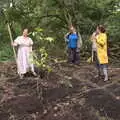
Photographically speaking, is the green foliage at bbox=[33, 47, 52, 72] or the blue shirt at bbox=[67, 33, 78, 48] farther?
the blue shirt at bbox=[67, 33, 78, 48]

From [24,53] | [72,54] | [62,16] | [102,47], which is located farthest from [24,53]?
[62,16]

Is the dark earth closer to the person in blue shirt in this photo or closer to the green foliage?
the green foliage

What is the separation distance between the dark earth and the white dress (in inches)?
10.6

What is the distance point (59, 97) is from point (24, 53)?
2.65 meters

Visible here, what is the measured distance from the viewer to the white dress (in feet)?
38.3

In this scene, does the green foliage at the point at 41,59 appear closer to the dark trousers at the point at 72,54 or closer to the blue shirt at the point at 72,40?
the blue shirt at the point at 72,40

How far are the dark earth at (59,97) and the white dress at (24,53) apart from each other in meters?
0.27

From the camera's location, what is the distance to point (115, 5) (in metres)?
18.2

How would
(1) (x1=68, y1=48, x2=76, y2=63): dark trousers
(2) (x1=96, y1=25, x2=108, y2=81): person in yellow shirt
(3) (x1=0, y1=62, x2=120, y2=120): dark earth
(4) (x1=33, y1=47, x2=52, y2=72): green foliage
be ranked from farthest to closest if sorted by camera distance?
(1) (x1=68, y1=48, x2=76, y2=63): dark trousers, (2) (x1=96, y1=25, x2=108, y2=81): person in yellow shirt, (4) (x1=33, y1=47, x2=52, y2=72): green foliage, (3) (x1=0, y1=62, x2=120, y2=120): dark earth

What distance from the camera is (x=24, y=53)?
11.8 metres

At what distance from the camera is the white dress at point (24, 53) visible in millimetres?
11680

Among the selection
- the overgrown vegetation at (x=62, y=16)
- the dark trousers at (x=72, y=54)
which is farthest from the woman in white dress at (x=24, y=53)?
the overgrown vegetation at (x=62, y=16)

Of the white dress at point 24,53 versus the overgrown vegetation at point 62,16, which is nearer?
the white dress at point 24,53

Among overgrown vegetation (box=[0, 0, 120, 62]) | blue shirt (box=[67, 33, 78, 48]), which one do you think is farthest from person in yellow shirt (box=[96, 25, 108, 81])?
overgrown vegetation (box=[0, 0, 120, 62])
